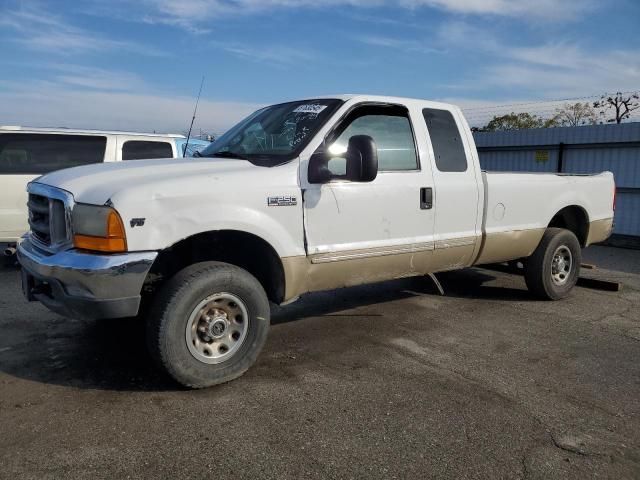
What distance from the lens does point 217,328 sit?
148 inches

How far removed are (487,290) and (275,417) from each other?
421 cm

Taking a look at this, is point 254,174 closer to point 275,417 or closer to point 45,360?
point 275,417

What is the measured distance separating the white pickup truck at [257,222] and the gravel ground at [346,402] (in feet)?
1.59

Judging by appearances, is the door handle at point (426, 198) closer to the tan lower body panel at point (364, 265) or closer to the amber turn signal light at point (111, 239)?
the tan lower body panel at point (364, 265)

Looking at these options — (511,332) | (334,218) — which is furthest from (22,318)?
(511,332)

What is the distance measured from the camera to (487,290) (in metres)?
6.79

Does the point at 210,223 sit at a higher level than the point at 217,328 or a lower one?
higher

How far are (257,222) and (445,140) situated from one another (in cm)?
221

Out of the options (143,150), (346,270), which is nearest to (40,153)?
(143,150)

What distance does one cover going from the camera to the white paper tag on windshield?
4469 mm

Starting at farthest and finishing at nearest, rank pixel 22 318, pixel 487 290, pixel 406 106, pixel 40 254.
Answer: pixel 487 290 → pixel 22 318 → pixel 406 106 → pixel 40 254

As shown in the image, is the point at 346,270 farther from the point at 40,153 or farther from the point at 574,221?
the point at 40,153

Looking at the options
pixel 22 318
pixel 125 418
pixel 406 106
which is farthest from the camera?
pixel 22 318

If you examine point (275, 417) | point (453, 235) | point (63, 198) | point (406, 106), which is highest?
point (406, 106)
